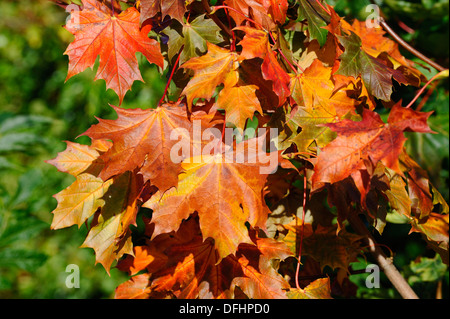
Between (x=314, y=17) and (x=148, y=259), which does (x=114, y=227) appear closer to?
(x=148, y=259)

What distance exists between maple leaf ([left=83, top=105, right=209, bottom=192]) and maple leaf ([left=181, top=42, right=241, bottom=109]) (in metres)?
0.05

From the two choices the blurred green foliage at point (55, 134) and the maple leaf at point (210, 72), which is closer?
the maple leaf at point (210, 72)

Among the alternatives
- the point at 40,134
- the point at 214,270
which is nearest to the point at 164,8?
the point at 214,270

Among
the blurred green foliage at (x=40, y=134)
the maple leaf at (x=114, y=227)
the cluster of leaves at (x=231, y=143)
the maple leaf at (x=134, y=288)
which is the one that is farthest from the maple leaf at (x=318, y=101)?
the blurred green foliage at (x=40, y=134)

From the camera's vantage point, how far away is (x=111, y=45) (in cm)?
76

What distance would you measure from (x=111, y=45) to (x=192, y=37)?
158 millimetres

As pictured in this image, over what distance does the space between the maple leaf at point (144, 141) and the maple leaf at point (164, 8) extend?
16 centimetres

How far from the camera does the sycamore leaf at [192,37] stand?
0.74m

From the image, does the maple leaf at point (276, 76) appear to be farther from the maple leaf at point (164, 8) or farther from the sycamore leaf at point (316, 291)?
the sycamore leaf at point (316, 291)

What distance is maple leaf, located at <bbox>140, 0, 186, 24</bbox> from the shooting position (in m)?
0.68

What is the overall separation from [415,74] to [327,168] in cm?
39

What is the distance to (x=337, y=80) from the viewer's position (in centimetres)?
73

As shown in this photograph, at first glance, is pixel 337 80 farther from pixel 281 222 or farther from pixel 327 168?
pixel 281 222
